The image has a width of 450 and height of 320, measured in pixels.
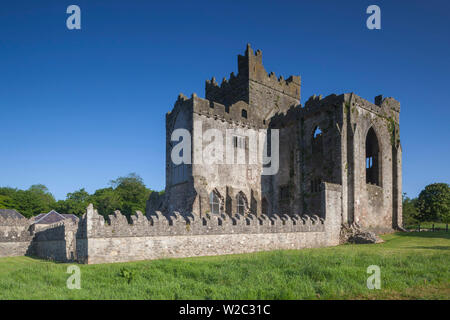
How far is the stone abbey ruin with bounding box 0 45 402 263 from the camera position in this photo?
17.4 metres

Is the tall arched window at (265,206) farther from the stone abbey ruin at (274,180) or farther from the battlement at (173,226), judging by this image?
the battlement at (173,226)

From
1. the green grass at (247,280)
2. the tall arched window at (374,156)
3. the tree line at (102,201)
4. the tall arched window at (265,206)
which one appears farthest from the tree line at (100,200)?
the green grass at (247,280)

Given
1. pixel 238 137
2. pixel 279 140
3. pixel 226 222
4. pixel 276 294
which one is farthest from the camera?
pixel 279 140

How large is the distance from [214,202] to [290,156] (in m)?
7.36

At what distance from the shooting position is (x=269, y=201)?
93.7ft

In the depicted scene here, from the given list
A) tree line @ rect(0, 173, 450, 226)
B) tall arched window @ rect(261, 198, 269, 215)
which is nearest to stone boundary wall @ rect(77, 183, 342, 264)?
tall arched window @ rect(261, 198, 269, 215)

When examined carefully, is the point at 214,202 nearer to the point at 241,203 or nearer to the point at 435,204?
the point at 241,203

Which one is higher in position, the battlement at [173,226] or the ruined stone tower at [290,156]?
the ruined stone tower at [290,156]

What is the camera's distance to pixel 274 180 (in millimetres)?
28781

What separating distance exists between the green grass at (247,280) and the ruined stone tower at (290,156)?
11528mm

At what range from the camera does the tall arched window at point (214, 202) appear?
25.0 meters
